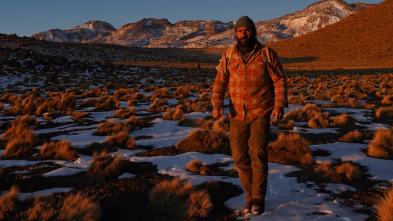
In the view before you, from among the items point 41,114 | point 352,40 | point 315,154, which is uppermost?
point 352,40

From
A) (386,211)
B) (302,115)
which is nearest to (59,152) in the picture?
(386,211)

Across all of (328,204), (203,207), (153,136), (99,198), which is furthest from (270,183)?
(153,136)

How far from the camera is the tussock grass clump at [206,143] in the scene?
19.7 feet

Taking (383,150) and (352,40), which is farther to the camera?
(352,40)

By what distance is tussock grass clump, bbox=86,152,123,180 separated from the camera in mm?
4516

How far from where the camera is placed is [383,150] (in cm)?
497

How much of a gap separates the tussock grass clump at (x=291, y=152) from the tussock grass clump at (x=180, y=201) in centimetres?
216

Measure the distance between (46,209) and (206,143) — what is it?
3746mm

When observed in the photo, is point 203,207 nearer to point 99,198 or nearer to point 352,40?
point 99,198

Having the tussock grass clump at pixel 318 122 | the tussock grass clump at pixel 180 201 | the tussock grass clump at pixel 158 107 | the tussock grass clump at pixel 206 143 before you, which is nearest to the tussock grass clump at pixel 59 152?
the tussock grass clump at pixel 206 143

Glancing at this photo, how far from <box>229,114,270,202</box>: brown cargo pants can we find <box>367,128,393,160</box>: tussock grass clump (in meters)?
3.12

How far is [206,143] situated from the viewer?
6.23 meters

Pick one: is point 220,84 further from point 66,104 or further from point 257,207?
point 66,104

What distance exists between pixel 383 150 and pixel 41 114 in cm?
1059
